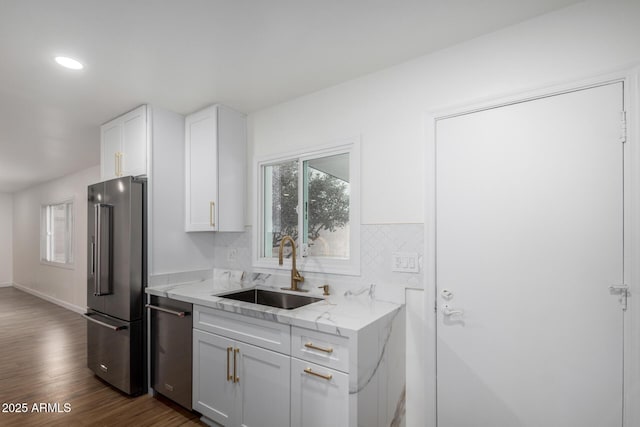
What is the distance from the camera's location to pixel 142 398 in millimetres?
2654

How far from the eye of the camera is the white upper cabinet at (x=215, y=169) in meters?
2.79

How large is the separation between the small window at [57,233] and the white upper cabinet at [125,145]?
3629 mm

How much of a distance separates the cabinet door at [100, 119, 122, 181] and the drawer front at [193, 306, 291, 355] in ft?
5.41

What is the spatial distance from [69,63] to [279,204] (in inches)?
66.4

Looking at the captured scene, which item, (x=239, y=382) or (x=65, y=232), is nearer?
(x=239, y=382)

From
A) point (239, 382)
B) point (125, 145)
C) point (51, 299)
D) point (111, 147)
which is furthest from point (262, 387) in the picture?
point (51, 299)

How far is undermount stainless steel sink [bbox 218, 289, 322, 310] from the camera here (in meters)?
2.46

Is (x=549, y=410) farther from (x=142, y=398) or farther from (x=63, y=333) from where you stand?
(x=63, y=333)

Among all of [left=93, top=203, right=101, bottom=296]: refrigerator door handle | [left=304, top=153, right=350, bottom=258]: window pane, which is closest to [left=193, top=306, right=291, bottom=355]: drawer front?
[left=304, top=153, right=350, bottom=258]: window pane

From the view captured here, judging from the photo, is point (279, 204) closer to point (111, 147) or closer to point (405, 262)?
point (405, 262)

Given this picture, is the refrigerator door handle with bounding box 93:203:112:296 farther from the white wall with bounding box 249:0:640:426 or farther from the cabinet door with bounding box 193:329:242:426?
the white wall with bounding box 249:0:640:426

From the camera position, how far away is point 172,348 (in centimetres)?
251

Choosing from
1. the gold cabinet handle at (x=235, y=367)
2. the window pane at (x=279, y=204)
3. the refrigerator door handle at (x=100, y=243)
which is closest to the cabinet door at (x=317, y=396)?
the gold cabinet handle at (x=235, y=367)

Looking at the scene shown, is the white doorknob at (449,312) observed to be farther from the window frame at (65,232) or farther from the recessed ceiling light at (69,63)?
the window frame at (65,232)
